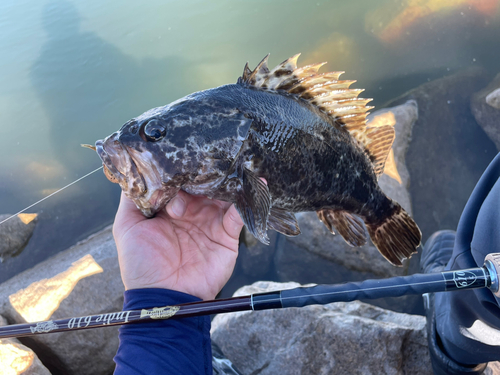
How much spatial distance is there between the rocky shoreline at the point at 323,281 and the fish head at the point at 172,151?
1.56 metres

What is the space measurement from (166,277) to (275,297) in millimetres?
640

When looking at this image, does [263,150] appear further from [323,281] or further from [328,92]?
[323,281]

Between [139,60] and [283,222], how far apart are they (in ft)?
17.5

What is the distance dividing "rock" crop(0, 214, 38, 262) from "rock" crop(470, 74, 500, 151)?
21.5 feet

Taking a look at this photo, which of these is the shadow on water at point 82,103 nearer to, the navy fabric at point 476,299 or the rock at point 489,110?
the navy fabric at point 476,299

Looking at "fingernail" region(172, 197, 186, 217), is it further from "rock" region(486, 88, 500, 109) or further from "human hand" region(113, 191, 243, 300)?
"rock" region(486, 88, 500, 109)

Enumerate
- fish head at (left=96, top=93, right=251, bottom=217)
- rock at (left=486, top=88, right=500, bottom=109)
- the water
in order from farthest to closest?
1. the water
2. rock at (left=486, top=88, right=500, bottom=109)
3. fish head at (left=96, top=93, right=251, bottom=217)

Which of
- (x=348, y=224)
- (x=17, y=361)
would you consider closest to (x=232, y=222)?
(x=348, y=224)

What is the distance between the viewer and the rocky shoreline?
2.53 metres

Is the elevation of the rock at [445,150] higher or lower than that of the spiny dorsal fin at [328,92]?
lower

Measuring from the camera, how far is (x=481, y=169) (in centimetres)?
422

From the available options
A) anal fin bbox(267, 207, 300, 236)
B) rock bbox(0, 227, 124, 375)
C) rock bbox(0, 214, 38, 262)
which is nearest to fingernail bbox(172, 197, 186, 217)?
anal fin bbox(267, 207, 300, 236)

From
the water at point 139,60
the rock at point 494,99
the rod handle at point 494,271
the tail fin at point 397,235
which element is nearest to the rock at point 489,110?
the rock at point 494,99

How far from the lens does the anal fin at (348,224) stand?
7.75 ft
